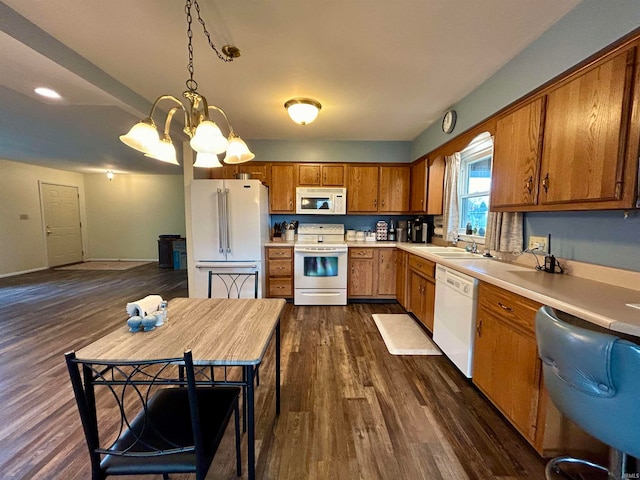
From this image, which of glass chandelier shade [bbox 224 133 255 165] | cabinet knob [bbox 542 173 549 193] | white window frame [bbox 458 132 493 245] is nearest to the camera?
glass chandelier shade [bbox 224 133 255 165]

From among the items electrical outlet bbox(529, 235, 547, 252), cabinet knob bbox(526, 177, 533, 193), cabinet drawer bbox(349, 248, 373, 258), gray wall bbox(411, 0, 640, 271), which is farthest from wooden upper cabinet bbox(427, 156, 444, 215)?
cabinet knob bbox(526, 177, 533, 193)

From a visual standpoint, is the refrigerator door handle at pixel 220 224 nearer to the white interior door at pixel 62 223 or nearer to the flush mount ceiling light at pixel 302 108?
the flush mount ceiling light at pixel 302 108

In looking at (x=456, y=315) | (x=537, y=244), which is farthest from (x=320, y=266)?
(x=537, y=244)

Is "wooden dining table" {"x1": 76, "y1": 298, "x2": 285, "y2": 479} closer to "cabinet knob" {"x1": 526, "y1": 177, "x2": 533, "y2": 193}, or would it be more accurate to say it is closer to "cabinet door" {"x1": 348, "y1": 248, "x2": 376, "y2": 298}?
"cabinet knob" {"x1": 526, "y1": 177, "x2": 533, "y2": 193}

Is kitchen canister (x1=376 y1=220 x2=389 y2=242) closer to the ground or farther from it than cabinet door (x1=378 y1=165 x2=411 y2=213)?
closer to the ground

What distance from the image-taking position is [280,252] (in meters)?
3.91

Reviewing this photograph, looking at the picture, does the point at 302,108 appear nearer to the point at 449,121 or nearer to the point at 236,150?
the point at 236,150

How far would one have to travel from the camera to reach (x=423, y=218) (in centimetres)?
413

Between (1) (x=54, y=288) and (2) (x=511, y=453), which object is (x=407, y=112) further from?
(1) (x=54, y=288)

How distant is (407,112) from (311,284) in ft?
8.22

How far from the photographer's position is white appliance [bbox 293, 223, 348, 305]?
149 inches

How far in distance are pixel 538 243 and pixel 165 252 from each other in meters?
7.27

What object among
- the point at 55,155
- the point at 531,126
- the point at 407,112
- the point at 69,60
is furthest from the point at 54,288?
the point at 531,126

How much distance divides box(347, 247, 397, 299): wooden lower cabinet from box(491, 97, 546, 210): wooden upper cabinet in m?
1.87
